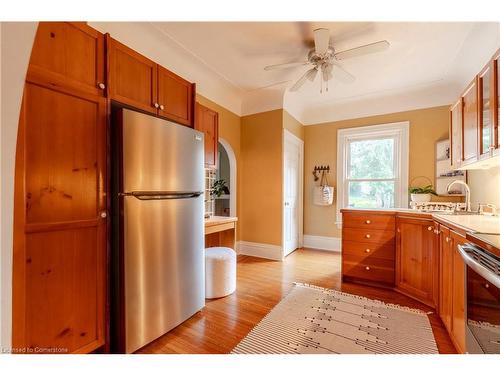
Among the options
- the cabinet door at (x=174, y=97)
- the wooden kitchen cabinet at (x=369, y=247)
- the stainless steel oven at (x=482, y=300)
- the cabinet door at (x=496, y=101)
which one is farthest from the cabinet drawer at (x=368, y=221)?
the cabinet door at (x=174, y=97)

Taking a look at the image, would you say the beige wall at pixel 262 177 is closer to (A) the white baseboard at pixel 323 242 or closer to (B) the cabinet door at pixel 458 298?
(A) the white baseboard at pixel 323 242

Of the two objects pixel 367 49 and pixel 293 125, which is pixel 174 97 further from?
pixel 293 125

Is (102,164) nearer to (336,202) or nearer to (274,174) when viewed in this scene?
(274,174)

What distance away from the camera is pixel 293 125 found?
13.1ft

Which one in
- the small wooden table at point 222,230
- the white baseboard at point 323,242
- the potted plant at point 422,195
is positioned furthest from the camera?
the white baseboard at point 323,242

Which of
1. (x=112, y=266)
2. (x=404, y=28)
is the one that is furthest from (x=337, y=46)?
(x=112, y=266)

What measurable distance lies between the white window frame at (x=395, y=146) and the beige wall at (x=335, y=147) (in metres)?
0.07

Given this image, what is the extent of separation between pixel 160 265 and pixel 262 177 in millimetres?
2466

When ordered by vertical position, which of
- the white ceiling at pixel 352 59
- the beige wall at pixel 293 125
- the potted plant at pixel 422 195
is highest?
the white ceiling at pixel 352 59

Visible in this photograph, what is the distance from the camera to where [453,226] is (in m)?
1.47

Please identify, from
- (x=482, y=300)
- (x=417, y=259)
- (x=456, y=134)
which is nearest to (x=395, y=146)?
(x=456, y=134)

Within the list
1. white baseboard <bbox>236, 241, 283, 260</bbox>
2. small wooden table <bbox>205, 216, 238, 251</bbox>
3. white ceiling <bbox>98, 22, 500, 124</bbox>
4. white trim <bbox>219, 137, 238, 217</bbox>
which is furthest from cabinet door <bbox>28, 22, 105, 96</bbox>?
white baseboard <bbox>236, 241, 283, 260</bbox>

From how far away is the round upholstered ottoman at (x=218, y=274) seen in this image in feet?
7.41
